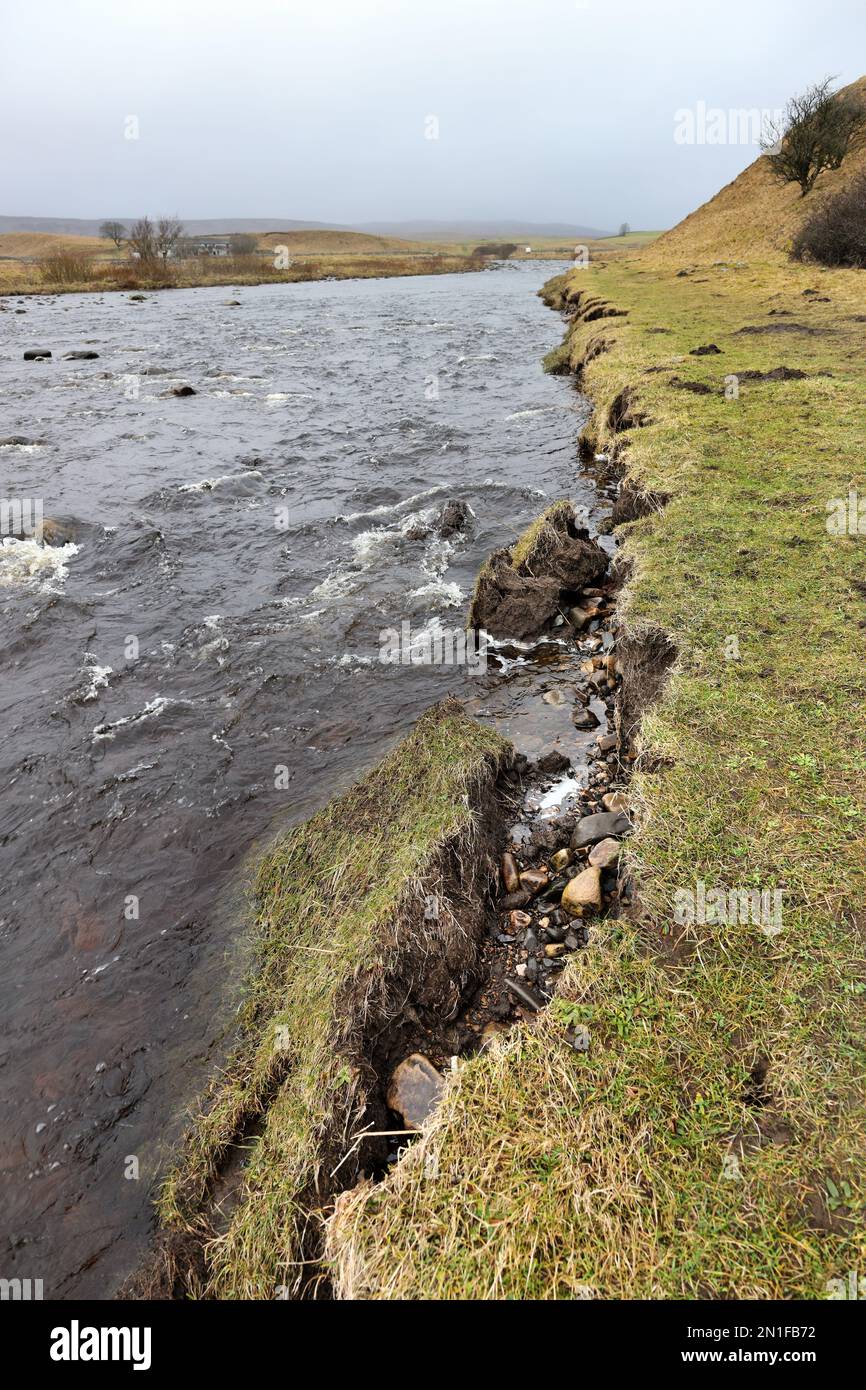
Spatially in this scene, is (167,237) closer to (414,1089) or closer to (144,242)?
(144,242)

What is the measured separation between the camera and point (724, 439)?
13742mm

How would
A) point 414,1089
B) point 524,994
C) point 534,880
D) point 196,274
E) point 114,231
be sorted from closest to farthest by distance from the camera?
point 414,1089 < point 524,994 < point 534,880 < point 196,274 < point 114,231

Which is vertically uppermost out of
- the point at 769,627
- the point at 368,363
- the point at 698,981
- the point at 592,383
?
the point at 368,363

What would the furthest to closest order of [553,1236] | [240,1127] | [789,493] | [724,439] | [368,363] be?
[368,363], [724,439], [789,493], [240,1127], [553,1236]

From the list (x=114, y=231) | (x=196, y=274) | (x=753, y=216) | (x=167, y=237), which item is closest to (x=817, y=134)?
(x=753, y=216)

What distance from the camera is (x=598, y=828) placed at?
269 inches

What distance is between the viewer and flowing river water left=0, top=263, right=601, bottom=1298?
17.9ft

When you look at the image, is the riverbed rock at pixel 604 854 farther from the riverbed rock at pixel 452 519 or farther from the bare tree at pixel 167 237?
the bare tree at pixel 167 237

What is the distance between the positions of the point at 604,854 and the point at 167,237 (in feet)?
403

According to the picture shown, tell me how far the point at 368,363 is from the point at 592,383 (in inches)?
667

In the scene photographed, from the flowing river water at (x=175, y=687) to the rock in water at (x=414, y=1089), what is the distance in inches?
67.7

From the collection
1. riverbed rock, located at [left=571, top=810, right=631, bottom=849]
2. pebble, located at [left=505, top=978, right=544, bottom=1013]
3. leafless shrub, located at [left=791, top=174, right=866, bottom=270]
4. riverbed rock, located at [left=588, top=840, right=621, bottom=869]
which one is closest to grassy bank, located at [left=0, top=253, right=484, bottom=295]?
leafless shrub, located at [left=791, top=174, right=866, bottom=270]
